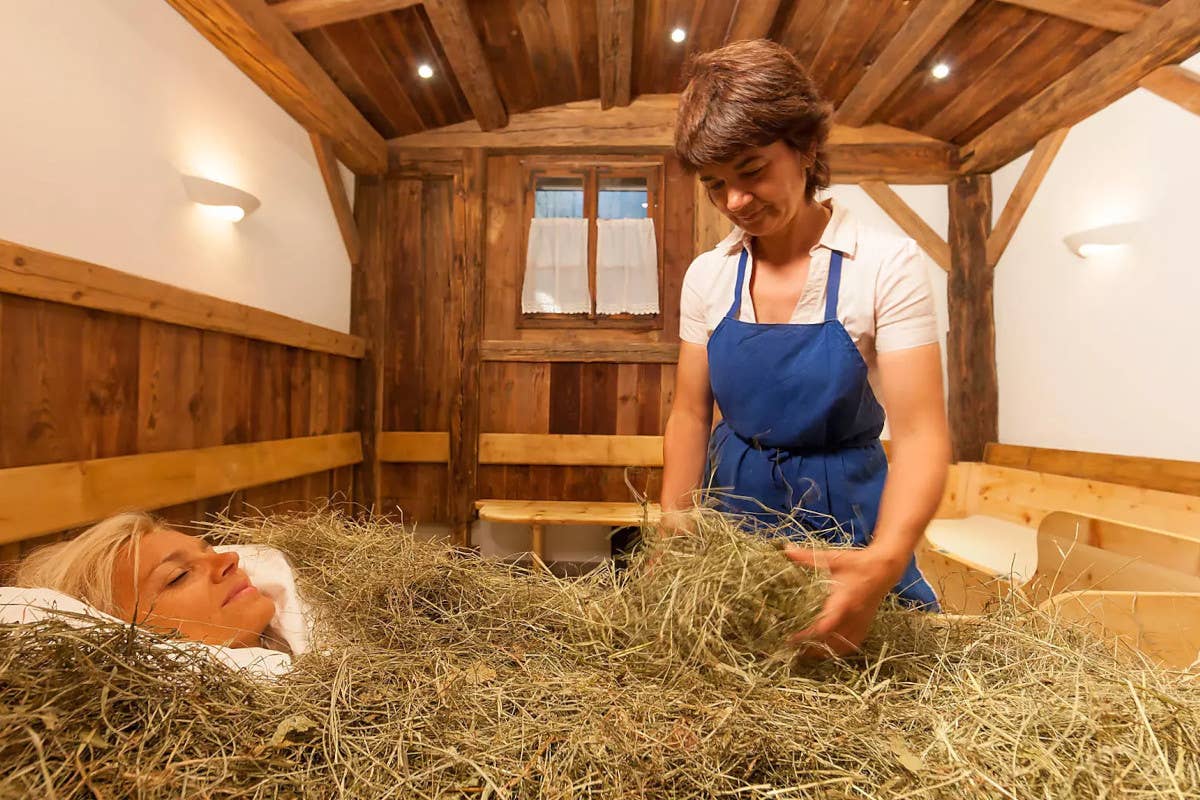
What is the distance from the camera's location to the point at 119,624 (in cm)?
60

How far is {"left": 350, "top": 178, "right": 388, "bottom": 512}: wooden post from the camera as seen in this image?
3941 millimetres

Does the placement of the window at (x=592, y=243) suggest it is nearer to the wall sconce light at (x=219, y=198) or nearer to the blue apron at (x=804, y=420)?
the wall sconce light at (x=219, y=198)

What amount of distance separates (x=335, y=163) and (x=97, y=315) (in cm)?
209

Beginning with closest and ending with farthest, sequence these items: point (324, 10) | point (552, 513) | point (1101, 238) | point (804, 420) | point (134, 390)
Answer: point (804, 420)
point (134, 390)
point (324, 10)
point (1101, 238)
point (552, 513)

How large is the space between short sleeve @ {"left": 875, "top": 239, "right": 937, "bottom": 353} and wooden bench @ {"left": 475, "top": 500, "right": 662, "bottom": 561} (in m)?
2.35

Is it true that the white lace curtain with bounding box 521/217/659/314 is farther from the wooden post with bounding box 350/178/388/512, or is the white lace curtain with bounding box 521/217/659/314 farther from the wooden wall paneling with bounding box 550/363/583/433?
the wooden post with bounding box 350/178/388/512

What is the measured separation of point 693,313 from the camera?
1.33 m

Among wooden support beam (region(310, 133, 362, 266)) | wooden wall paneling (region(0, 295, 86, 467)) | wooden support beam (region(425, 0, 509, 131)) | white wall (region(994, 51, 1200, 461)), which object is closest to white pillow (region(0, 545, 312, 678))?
wooden wall paneling (region(0, 295, 86, 467))

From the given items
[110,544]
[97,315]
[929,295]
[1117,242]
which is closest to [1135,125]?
[1117,242]

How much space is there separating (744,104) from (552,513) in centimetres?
290

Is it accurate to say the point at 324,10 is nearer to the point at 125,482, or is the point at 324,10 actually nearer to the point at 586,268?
the point at 586,268

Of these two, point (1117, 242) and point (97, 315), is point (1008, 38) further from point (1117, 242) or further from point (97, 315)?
point (97, 315)

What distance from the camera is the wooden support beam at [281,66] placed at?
2330mm

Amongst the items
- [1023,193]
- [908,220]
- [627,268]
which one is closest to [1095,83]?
[1023,193]
